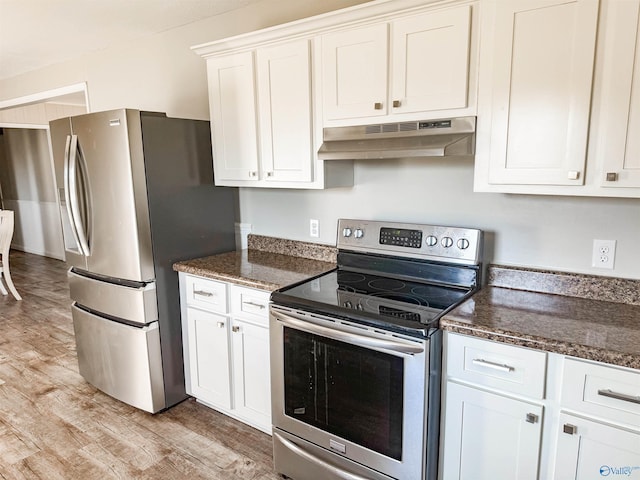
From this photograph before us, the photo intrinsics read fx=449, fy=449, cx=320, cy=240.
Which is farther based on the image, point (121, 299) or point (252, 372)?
point (121, 299)

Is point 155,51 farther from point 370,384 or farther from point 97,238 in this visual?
point 370,384

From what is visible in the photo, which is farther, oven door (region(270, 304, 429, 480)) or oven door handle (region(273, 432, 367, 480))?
oven door handle (region(273, 432, 367, 480))

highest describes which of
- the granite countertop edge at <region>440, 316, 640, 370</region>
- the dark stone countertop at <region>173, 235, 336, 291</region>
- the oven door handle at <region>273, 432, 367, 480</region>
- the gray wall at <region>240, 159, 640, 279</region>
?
the gray wall at <region>240, 159, 640, 279</region>

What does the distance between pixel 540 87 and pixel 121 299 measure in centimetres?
241

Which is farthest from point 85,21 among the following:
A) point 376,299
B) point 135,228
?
point 376,299

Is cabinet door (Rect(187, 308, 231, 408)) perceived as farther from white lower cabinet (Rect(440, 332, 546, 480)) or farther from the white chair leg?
the white chair leg

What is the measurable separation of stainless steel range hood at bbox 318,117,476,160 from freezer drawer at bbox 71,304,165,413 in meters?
1.52

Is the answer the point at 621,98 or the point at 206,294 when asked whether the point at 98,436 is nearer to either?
the point at 206,294

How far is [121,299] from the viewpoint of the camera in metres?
2.66

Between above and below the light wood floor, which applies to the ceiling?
above

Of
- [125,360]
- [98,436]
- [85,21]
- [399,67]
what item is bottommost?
[98,436]

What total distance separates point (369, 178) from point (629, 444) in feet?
5.29

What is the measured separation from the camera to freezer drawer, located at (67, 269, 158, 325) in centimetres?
260

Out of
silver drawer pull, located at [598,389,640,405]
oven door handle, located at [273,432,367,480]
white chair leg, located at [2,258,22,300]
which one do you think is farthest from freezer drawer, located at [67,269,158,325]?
white chair leg, located at [2,258,22,300]
